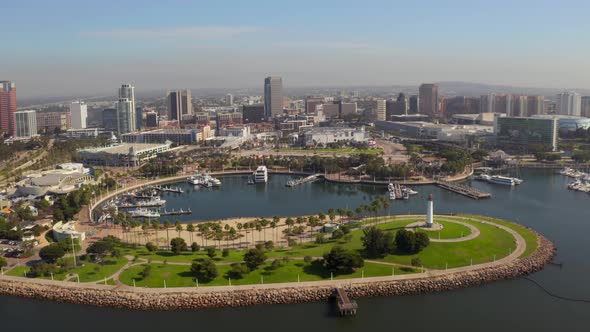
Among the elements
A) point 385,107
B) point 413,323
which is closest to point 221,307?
point 413,323

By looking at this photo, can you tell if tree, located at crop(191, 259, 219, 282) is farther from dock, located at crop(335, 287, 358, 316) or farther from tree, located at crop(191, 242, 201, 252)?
dock, located at crop(335, 287, 358, 316)

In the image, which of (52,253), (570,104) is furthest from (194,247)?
(570,104)

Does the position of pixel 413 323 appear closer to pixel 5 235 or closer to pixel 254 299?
pixel 254 299

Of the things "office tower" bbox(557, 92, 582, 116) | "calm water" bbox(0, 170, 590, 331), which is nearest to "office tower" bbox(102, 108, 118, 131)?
"calm water" bbox(0, 170, 590, 331)

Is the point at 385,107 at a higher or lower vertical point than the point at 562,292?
higher

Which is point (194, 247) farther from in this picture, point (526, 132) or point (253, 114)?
point (253, 114)

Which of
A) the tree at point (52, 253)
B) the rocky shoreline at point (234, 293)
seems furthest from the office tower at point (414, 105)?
the tree at point (52, 253)
